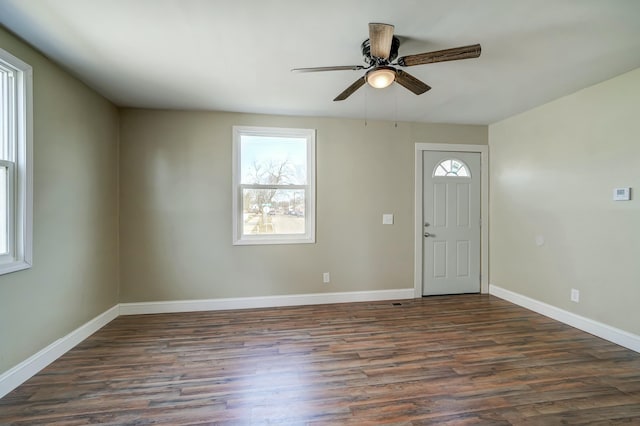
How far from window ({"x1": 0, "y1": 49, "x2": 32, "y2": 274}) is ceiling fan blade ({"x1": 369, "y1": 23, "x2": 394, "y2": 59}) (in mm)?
2426

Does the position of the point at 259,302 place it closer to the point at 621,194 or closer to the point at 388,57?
the point at 388,57

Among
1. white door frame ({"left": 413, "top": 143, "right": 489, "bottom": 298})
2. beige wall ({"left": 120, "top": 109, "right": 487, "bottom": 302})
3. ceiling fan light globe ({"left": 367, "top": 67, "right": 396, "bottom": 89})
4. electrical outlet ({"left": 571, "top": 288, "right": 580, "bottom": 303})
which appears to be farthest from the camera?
white door frame ({"left": 413, "top": 143, "right": 489, "bottom": 298})

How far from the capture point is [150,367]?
89.7 inches

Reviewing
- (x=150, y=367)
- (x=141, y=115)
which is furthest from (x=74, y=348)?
(x=141, y=115)

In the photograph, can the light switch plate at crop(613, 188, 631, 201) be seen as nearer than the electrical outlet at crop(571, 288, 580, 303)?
Yes

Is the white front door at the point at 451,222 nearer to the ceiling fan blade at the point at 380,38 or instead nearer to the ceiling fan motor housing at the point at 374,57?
the ceiling fan motor housing at the point at 374,57

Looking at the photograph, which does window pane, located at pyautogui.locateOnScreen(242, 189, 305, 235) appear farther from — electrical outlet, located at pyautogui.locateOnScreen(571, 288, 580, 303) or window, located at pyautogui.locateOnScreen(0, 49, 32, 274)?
electrical outlet, located at pyautogui.locateOnScreen(571, 288, 580, 303)

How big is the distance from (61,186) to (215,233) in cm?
151

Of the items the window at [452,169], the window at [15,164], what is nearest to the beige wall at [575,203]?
the window at [452,169]

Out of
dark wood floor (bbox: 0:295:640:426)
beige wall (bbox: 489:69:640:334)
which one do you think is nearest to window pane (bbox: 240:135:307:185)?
dark wood floor (bbox: 0:295:640:426)

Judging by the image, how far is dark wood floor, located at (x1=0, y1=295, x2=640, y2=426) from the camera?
1.76 m

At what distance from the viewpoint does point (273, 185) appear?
3.69 meters

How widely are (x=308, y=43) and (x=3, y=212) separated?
97.6 inches

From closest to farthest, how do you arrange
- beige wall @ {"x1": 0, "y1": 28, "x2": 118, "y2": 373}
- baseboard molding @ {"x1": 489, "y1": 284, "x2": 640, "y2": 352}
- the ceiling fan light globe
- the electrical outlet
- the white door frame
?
the ceiling fan light globe, beige wall @ {"x1": 0, "y1": 28, "x2": 118, "y2": 373}, baseboard molding @ {"x1": 489, "y1": 284, "x2": 640, "y2": 352}, the electrical outlet, the white door frame
